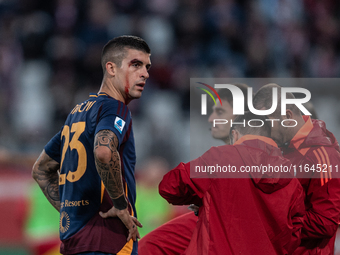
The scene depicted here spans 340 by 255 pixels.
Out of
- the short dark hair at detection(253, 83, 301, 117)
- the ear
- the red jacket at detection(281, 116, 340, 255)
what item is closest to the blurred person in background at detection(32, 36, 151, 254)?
the ear

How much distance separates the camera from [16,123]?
5.55 m

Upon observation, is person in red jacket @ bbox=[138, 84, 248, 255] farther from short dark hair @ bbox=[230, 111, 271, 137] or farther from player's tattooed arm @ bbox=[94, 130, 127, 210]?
player's tattooed arm @ bbox=[94, 130, 127, 210]

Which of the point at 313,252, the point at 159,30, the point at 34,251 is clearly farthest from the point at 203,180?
the point at 159,30

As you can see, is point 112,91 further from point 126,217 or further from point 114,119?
point 126,217

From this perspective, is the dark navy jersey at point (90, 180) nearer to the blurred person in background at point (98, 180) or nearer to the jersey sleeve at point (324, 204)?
the blurred person in background at point (98, 180)

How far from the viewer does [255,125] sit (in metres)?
2.40

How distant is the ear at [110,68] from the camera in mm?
2539

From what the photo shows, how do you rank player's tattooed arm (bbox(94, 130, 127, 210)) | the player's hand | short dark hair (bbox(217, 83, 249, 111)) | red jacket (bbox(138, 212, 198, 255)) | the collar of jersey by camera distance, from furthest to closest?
short dark hair (bbox(217, 83, 249, 111)), red jacket (bbox(138, 212, 198, 255)), the collar of jersey, the player's hand, player's tattooed arm (bbox(94, 130, 127, 210))

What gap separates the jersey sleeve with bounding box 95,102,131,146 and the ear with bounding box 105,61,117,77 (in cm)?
30

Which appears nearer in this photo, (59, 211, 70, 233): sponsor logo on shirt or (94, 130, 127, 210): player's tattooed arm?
(94, 130, 127, 210): player's tattooed arm

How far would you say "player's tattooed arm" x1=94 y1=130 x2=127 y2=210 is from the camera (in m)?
2.08

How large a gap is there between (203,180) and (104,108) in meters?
0.67

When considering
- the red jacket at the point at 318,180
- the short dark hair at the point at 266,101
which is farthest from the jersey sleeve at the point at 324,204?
the short dark hair at the point at 266,101

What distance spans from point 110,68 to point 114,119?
19.5 inches
